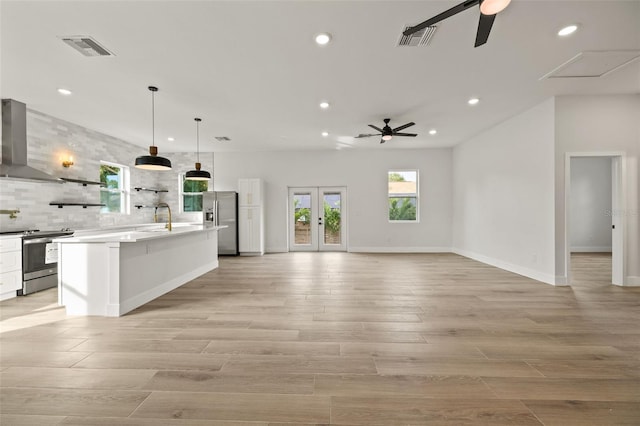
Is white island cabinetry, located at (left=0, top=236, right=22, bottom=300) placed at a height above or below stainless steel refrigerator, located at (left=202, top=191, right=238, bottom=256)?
below

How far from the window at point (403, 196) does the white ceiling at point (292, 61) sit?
2.83 meters

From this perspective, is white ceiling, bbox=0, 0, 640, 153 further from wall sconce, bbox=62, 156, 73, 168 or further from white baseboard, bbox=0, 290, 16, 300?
white baseboard, bbox=0, 290, 16, 300

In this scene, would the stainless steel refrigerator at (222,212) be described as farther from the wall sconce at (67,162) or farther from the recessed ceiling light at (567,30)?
the recessed ceiling light at (567,30)

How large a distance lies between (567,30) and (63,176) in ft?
26.7

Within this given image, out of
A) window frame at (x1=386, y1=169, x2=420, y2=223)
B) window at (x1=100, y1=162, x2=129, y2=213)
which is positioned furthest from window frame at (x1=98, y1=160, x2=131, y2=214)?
window frame at (x1=386, y1=169, x2=420, y2=223)

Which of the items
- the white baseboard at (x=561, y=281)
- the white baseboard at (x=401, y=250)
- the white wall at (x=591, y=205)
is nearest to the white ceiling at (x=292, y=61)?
the white baseboard at (x=561, y=281)

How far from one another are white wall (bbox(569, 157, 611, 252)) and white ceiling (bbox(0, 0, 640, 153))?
483 centimetres

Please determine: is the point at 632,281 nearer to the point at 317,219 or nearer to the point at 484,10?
the point at 484,10

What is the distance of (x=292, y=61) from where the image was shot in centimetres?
339

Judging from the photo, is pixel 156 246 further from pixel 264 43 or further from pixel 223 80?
pixel 264 43

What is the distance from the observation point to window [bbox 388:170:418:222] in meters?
8.40

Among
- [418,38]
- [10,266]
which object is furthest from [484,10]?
[10,266]

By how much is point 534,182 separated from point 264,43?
16.5ft

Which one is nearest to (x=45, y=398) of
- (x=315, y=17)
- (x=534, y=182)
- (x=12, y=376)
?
(x=12, y=376)
